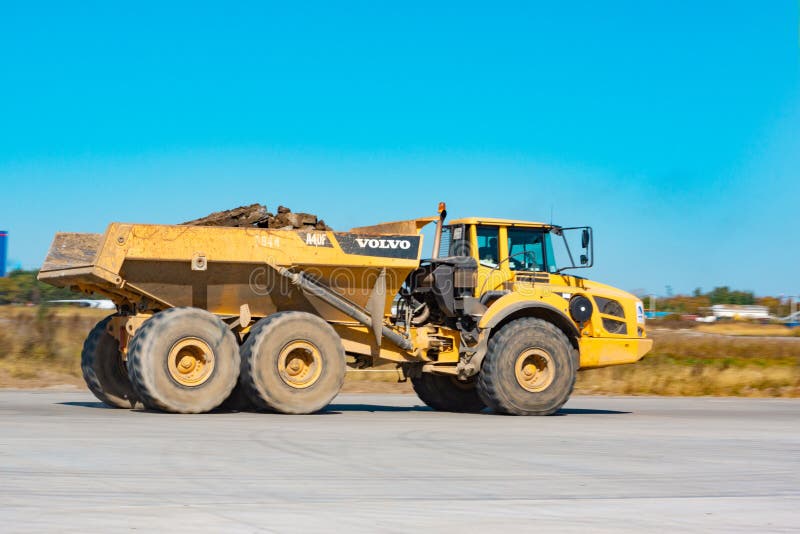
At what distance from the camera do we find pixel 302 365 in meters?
14.6

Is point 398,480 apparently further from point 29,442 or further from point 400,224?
point 400,224

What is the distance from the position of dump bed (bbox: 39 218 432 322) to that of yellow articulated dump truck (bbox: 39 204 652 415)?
2 cm

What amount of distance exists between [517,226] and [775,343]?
2354 centimetres

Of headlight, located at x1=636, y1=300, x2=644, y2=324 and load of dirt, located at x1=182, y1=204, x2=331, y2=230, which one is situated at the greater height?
load of dirt, located at x1=182, y1=204, x2=331, y2=230

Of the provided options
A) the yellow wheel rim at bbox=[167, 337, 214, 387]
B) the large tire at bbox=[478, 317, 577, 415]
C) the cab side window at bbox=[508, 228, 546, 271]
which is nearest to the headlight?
the large tire at bbox=[478, 317, 577, 415]

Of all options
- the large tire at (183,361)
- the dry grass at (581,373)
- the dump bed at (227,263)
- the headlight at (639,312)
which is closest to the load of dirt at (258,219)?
the dump bed at (227,263)

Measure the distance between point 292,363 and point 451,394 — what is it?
3.70 metres

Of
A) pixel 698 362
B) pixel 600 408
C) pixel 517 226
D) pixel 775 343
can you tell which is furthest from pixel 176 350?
pixel 775 343

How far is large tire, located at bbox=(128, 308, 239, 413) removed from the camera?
13773 mm

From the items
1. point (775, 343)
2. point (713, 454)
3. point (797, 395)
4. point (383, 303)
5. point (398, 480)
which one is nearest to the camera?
point (398, 480)

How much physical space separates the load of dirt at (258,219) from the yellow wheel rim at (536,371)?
143 inches

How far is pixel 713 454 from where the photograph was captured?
1127 centimetres

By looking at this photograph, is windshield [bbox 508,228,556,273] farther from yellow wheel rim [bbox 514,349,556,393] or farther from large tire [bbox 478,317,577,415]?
yellow wheel rim [bbox 514,349,556,393]

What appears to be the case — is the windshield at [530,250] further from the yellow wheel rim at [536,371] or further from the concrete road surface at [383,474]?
the concrete road surface at [383,474]
